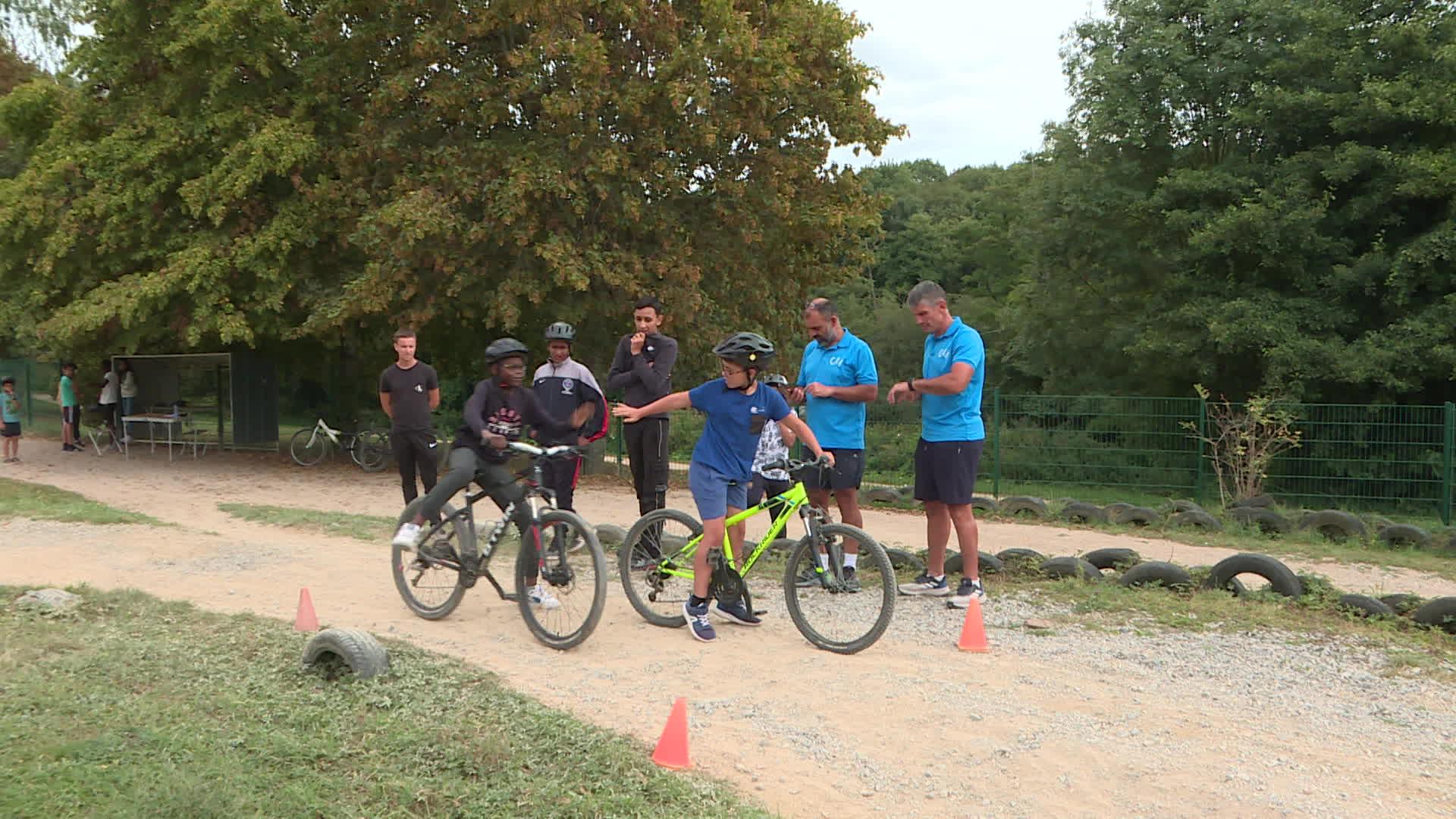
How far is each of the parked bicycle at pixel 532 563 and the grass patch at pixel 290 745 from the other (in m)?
0.75

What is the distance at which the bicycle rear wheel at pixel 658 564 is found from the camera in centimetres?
655

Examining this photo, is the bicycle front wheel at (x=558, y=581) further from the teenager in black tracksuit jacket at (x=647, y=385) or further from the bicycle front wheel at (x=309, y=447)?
the bicycle front wheel at (x=309, y=447)

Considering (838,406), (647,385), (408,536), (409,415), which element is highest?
(647,385)

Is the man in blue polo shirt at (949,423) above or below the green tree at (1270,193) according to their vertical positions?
below

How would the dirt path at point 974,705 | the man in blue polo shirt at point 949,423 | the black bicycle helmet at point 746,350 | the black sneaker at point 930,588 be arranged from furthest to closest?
the black sneaker at point 930,588 < the man in blue polo shirt at point 949,423 < the black bicycle helmet at point 746,350 < the dirt path at point 974,705

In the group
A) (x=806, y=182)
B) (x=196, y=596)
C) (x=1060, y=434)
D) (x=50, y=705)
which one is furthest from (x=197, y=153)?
(x=50, y=705)

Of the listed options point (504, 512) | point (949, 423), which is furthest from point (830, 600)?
point (504, 512)

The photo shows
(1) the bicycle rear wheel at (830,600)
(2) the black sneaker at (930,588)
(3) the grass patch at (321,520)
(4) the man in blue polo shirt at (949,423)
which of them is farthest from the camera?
(3) the grass patch at (321,520)

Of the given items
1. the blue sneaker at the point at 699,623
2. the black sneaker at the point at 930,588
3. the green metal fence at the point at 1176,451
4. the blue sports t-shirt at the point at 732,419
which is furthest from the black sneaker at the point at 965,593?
the green metal fence at the point at 1176,451

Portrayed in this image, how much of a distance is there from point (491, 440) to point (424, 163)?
1125 cm

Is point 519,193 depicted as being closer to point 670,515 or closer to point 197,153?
point 197,153

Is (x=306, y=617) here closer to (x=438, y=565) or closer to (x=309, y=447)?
(x=438, y=565)

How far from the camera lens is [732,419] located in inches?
245

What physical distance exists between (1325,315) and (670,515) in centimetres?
1920
